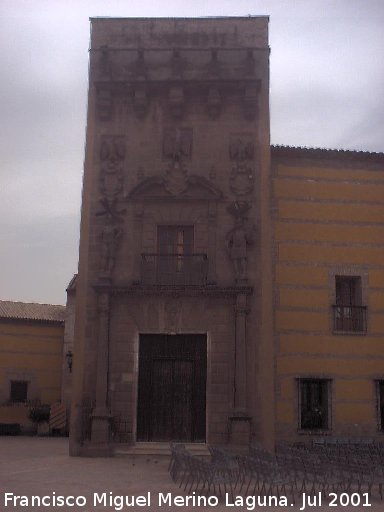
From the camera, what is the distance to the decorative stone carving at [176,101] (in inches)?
736

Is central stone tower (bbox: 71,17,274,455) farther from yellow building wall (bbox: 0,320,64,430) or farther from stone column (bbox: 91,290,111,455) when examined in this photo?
yellow building wall (bbox: 0,320,64,430)

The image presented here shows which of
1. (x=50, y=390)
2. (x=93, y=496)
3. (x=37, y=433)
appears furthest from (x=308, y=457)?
(x=50, y=390)

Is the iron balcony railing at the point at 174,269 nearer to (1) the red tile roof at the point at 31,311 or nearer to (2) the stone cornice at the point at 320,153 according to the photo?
(2) the stone cornice at the point at 320,153

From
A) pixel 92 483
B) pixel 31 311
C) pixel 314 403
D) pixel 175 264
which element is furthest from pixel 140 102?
pixel 31 311

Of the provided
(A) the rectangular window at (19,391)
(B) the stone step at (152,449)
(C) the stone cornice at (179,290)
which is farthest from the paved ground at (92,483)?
(A) the rectangular window at (19,391)

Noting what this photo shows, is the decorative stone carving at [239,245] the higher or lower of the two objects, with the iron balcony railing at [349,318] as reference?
higher

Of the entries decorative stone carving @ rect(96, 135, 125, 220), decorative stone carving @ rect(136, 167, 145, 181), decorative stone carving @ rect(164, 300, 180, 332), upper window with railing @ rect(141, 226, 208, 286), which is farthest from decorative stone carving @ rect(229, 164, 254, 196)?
decorative stone carving @ rect(164, 300, 180, 332)

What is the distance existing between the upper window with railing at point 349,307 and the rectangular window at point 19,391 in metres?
18.7

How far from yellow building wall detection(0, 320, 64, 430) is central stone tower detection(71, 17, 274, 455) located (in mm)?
15571

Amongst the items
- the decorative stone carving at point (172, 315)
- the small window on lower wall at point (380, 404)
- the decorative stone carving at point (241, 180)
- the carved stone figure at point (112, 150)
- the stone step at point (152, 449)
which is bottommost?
the stone step at point (152, 449)

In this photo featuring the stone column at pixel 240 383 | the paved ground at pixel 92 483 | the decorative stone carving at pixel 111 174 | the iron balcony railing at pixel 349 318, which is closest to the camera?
the paved ground at pixel 92 483

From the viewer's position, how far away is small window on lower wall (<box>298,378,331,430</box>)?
1833 cm

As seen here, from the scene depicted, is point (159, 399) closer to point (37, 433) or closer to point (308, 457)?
point (308, 457)

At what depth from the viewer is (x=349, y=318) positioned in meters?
19.2
